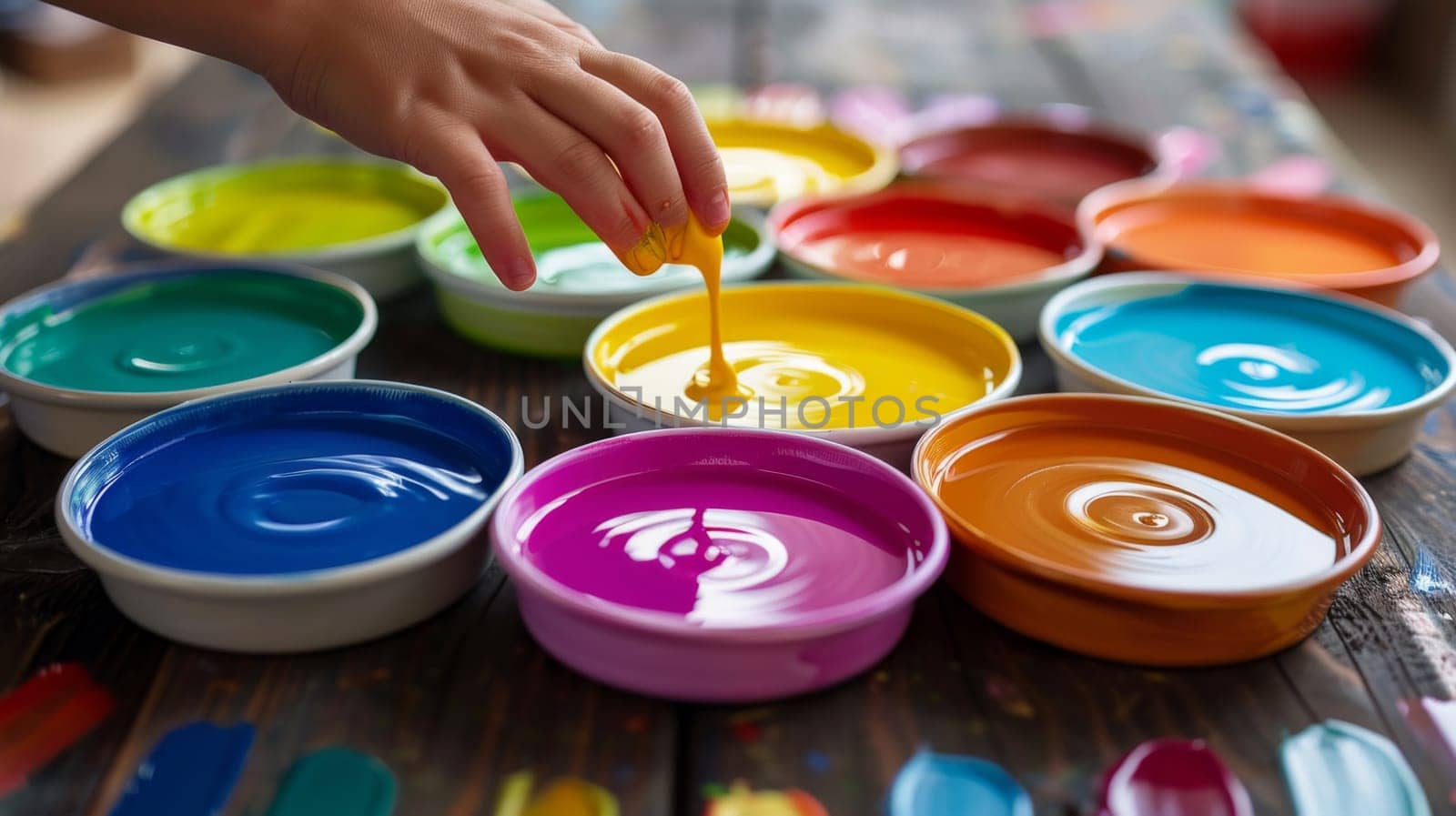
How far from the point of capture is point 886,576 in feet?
3.33

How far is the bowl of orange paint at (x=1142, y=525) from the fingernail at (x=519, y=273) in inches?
16.6

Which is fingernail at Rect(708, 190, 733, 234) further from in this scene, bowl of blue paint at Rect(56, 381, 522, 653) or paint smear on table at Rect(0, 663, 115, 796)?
paint smear on table at Rect(0, 663, 115, 796)

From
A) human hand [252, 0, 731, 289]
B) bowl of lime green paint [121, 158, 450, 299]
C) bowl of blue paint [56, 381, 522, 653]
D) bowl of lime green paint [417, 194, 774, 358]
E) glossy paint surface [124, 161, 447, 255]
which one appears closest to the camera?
bowl of blue paint [56, 381, 522, 653]

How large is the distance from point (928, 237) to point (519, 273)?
0.81 meters

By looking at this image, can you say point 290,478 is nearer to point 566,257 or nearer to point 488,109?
point 488,109

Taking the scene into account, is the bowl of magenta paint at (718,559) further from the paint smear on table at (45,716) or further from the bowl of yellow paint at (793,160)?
the bowl of yellow paint at (793,160)

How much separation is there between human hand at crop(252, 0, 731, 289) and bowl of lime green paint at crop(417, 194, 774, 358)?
26cm

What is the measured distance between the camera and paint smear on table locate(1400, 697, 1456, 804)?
2.94 feet

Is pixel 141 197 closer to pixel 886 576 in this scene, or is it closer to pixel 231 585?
pixel 231 585

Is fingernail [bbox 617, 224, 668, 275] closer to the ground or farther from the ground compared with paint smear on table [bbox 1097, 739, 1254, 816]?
farther from the ground

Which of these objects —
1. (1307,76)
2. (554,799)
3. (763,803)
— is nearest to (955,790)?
(763,803)

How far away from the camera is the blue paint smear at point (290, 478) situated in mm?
1032

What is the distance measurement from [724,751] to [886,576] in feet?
0.70

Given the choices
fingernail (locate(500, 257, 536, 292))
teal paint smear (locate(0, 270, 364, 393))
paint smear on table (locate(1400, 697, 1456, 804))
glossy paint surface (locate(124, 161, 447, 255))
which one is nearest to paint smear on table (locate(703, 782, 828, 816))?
paint smear on table (locate(1400, 697, 1456, 804))
